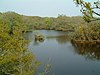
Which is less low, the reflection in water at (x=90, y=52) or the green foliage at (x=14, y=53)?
the green foliage at (x=14, y=53)

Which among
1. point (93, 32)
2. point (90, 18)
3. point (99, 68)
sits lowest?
point (99, 68)

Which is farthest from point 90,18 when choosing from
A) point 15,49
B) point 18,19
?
point 18,19

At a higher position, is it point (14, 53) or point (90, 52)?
point (14, 53)

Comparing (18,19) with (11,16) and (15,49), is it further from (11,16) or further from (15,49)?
(15,49)

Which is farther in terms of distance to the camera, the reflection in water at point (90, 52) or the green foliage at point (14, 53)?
the reflection in water at point (90, 52)

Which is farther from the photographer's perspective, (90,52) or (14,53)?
(90,52)

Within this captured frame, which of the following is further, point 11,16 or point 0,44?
point 11,16

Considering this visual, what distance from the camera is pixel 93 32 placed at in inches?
2307

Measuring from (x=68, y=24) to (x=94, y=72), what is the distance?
8950 cm

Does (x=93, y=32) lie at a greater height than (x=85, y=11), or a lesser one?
lesser

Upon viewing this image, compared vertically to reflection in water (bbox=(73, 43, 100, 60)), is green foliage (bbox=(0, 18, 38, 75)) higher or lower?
higher

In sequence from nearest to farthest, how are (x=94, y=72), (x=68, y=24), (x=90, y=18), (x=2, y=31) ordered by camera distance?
(x=90, y=18) < (x=2, y=31) < (x=94, y=72) < (x=68, y=24)

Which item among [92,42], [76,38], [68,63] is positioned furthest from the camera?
[76,38]

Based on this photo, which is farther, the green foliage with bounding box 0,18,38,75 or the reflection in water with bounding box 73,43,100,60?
the reflection in water with bounding box 73,43,100,60
